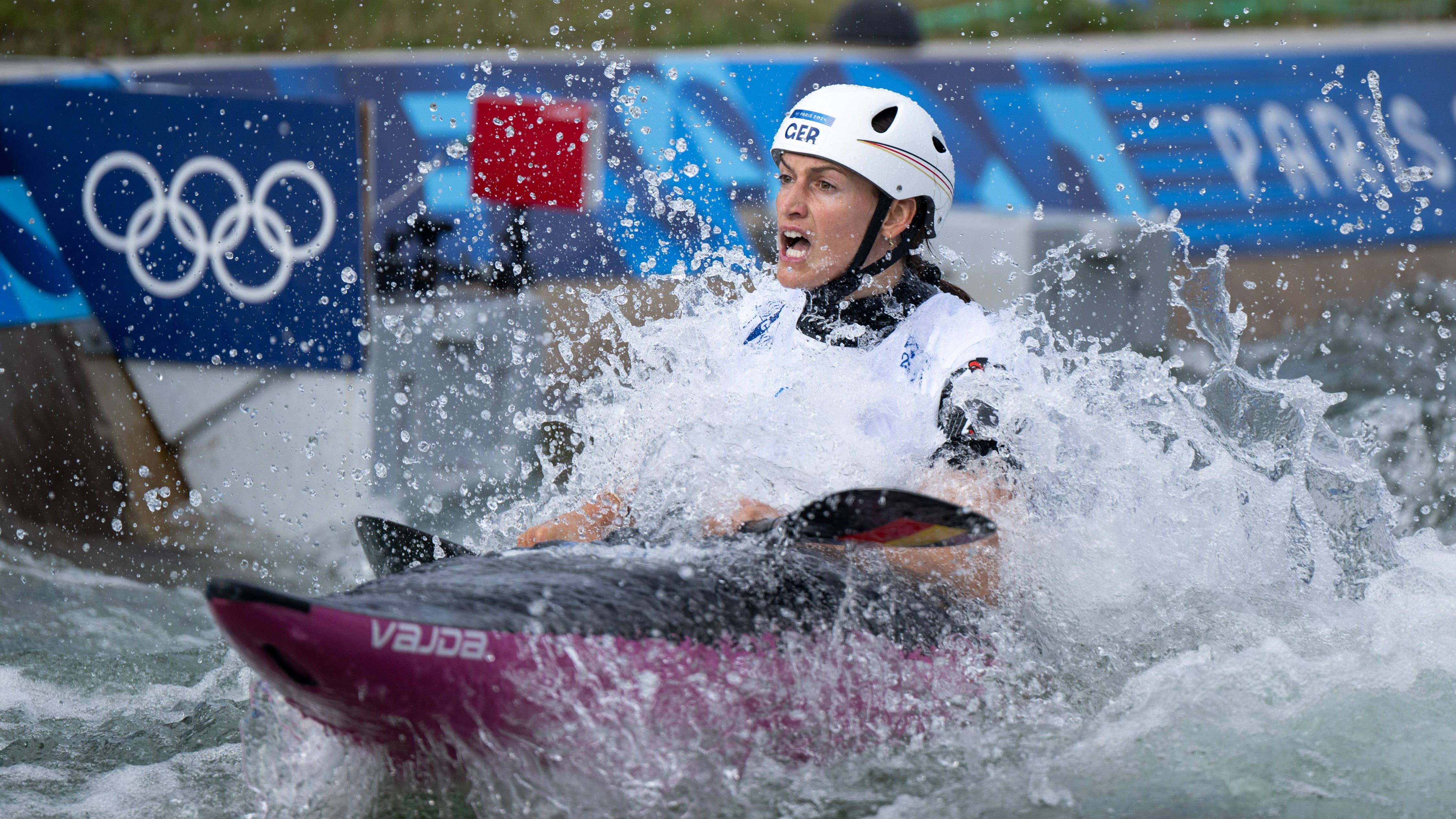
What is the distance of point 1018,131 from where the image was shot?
32.9 ft

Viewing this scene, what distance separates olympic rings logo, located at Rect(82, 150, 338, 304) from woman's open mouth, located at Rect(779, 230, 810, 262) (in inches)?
125

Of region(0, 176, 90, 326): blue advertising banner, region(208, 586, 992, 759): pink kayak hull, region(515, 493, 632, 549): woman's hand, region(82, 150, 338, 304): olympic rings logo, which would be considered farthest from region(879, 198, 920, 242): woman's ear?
region(0, 176, 90, 326): blue advertising banner

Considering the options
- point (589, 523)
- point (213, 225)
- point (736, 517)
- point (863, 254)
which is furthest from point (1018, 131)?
point (736, 517)

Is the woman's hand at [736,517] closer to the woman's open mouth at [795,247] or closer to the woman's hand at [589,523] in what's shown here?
the woman's hand at [589,523]

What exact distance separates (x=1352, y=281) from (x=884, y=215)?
835 centimetres

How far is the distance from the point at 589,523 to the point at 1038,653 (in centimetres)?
133

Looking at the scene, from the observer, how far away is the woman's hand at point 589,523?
381 centimetres

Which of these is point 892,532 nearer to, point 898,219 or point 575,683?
point 575,683

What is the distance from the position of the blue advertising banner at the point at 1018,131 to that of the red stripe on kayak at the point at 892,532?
19.9 feet

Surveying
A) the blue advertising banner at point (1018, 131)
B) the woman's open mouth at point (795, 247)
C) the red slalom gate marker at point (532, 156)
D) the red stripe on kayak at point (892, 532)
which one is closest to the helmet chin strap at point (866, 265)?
the woman's open mouth at point (795, 247)

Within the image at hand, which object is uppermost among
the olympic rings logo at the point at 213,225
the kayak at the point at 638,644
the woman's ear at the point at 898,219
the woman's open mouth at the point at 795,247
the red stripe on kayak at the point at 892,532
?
the woman's ear at the point at 898,219

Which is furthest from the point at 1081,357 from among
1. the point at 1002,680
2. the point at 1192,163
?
the point at 1192,163

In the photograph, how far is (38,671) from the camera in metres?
4.39

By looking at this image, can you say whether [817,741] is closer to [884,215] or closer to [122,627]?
[884,215]
